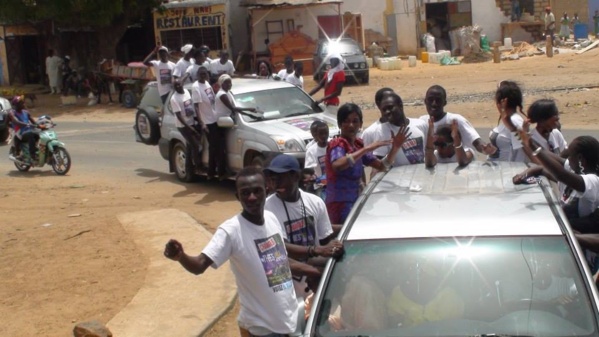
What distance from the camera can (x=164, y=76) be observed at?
645 inches

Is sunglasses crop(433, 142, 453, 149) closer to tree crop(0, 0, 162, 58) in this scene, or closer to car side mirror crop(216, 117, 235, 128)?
car side mirror crop(216, 117, 235, 128)

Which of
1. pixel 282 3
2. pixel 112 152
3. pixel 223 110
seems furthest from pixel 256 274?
pixel 282 3

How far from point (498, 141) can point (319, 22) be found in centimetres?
3129

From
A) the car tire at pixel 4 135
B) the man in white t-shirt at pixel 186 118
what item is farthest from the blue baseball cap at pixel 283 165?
the car tire at pixel 4 135

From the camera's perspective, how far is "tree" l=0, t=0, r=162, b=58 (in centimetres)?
3053

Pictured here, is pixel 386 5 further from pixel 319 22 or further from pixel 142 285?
pixel 142 285

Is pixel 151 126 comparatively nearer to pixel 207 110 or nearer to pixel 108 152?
pixel 207 110

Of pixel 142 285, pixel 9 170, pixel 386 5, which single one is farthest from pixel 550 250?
pixel 386 5

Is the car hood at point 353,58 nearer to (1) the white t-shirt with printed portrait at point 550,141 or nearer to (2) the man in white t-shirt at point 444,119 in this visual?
(2) the man in white t-shirt at point 444,119

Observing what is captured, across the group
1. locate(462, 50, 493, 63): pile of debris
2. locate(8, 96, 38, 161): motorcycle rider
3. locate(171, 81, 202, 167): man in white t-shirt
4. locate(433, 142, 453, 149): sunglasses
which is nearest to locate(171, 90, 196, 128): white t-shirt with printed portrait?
locate(171, 81, 202, 167): man in white t-shirt

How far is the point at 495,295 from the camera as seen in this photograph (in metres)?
4.25

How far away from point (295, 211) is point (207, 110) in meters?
7.82

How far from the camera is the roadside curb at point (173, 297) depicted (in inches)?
287

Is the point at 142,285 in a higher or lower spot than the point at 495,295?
lower
